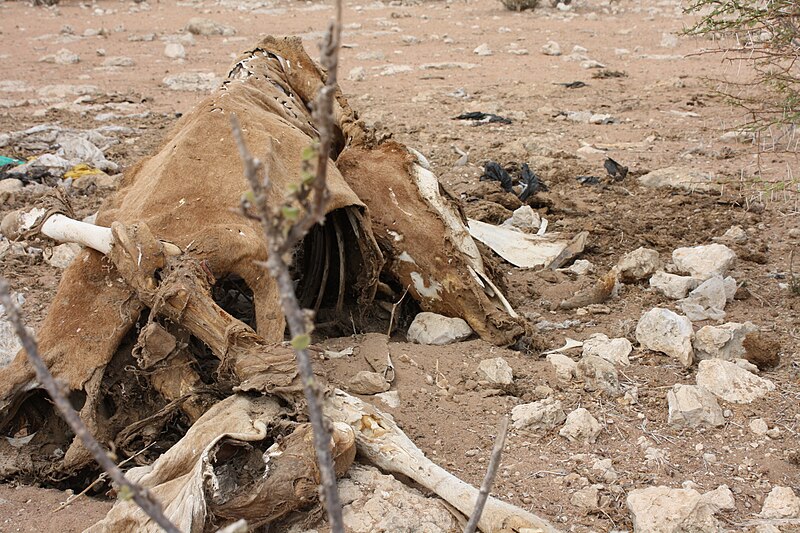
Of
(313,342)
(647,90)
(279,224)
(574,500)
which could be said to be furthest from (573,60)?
(279,224)

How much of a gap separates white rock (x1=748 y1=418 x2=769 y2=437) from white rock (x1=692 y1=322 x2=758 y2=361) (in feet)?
1.86

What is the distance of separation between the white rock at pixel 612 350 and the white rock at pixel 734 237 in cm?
179

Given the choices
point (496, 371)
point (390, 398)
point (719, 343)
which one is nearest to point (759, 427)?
point (719, 343)

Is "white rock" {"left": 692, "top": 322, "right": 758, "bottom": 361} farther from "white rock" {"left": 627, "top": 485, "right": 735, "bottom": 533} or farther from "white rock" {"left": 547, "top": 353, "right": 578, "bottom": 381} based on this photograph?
"white rock" {"left": 627, "top": 485, "right": 735, "bottom": 533}

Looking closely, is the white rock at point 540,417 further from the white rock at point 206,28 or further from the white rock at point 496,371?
the white rock at point 206,28

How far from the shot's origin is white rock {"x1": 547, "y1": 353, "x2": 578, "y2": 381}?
3592mm

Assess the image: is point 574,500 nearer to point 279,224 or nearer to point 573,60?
point 279,224

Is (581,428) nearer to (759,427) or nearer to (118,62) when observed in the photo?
(759,427)

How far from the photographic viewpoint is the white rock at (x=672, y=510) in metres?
2.50

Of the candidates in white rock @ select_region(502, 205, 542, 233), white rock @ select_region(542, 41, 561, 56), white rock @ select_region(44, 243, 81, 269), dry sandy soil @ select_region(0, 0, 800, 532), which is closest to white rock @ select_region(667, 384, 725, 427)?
dry sandy soil @ select_region(0, 0, 800, 532)

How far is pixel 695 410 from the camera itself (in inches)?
126

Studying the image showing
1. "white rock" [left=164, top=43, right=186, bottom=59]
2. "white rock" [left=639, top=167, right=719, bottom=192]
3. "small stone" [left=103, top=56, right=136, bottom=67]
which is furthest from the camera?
"white rock" [left=164, top=43, right=186, bottom=59]

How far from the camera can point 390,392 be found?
3.38 metres

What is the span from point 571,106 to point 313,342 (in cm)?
622
